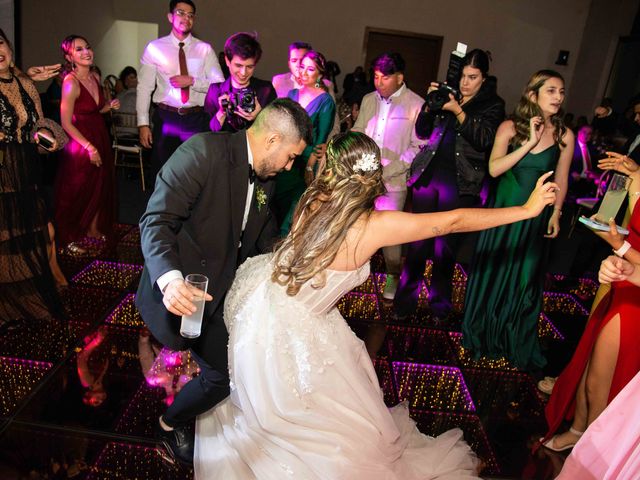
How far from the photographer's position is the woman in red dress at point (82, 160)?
3.73 meters

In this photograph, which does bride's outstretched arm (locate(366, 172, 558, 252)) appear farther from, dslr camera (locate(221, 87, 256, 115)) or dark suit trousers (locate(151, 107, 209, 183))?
dark suit trousers (locate(151, 107, 209, 183))

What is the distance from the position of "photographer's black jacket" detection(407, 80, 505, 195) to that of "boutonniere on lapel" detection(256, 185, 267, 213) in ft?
4.70

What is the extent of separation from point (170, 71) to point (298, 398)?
10.2ft

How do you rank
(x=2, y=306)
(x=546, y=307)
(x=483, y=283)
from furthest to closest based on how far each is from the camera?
(x=546, y=307) → (x=483, y=283) → (x=2, y=306)

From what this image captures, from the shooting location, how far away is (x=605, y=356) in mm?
2230

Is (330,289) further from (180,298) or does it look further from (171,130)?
(171,130)

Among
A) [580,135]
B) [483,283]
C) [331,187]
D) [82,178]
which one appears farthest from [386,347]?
[580,135]

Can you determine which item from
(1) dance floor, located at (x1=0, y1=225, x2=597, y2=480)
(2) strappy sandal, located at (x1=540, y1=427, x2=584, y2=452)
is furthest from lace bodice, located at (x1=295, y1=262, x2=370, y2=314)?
(2) strappy sandal, located at (x1=540, y1=427, x2=584, y2=452)

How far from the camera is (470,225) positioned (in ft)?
6.17

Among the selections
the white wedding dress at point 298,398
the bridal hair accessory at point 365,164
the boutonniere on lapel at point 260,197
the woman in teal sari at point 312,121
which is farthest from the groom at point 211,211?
the woman in teal sari at point 312,121

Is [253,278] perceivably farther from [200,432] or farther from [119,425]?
[119,425]

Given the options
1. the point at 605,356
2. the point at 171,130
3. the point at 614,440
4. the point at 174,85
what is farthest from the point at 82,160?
the point at 614,440

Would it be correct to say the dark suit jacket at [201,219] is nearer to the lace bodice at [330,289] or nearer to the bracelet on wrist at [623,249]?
the lace bodice at [330,289]

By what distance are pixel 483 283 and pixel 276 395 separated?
5.78 ft
